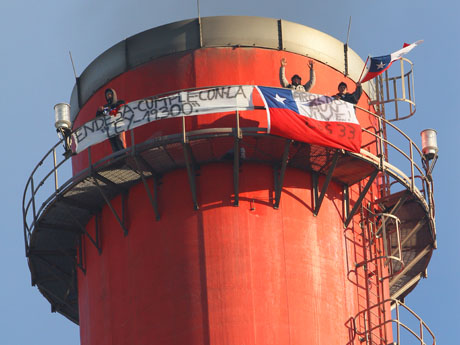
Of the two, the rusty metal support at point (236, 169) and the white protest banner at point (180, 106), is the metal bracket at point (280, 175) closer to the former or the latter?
the rusty metal support at point (236, 169)

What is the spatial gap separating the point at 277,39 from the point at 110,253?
A: 8.39 metres

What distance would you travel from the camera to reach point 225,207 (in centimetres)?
4438

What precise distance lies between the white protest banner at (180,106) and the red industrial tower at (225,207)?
4 centimetres

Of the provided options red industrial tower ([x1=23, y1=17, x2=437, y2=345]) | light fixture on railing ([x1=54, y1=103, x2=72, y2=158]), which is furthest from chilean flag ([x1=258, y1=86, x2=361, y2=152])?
light fixture on railing ([x1=54, y1=103, x2=72, y2=158])

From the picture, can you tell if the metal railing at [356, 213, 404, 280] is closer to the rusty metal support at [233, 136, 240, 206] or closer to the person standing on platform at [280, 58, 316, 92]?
the rusty metal support at [233, 136, 240, 206]

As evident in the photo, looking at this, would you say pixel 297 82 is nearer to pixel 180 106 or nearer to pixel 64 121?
pixel 180 106

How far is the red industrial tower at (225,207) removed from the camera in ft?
143

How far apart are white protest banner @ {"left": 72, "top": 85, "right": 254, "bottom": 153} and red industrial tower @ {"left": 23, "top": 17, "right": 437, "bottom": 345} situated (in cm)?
4

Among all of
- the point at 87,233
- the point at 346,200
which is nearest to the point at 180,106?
the point at 87,233

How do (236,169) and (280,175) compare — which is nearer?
(236,169)

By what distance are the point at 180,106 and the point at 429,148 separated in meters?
8.37

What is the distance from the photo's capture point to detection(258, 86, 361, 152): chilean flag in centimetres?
4334

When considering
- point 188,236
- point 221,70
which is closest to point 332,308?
point 188,236

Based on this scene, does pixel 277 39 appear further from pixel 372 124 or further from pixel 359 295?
pixel 359 295
